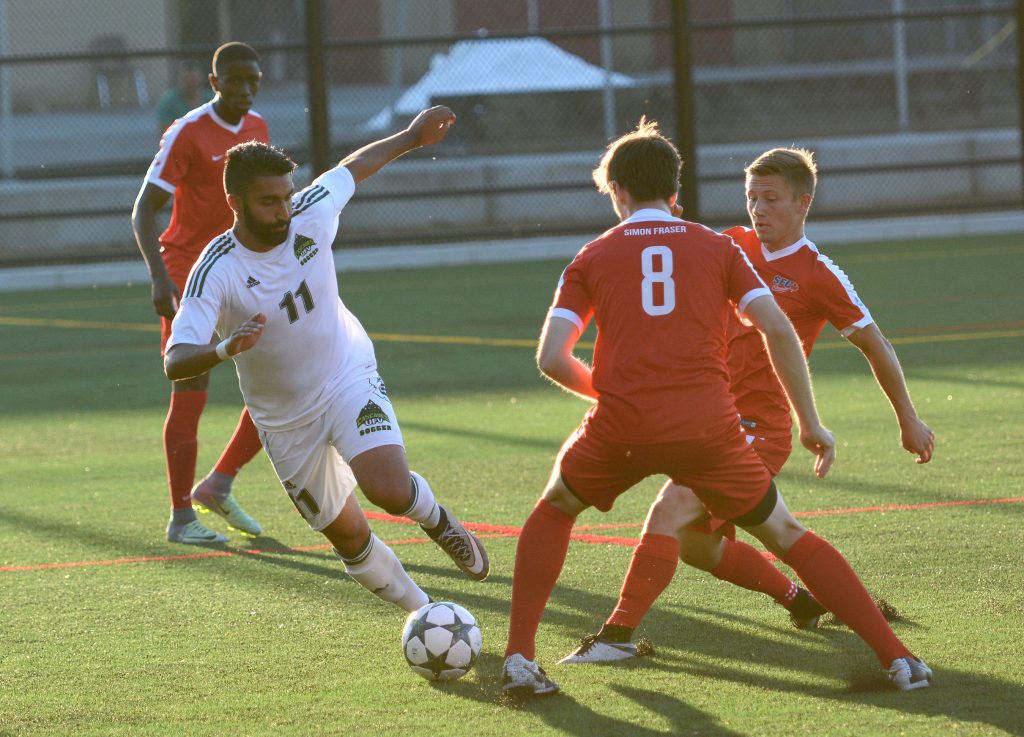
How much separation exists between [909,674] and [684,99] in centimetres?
1310

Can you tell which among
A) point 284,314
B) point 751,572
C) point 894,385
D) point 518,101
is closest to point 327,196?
point 284,314

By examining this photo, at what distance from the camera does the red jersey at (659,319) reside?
381cm

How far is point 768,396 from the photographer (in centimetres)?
450

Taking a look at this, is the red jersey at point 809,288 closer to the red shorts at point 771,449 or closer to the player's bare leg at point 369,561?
the red shorts at point 771,449

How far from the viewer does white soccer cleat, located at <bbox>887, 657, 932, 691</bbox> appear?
3.87 meters

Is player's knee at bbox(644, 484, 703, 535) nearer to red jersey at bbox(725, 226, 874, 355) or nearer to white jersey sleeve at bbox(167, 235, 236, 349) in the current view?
red jersey at bbox(725, 226, 874, 355)

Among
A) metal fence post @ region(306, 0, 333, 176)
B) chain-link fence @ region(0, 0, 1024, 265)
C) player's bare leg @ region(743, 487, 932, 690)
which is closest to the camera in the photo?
player's bare leg @ region(743, 487, 932, 690)

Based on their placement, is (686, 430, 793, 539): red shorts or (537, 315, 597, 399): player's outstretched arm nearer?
(537, 315, 597, 399): player's outstretched arm

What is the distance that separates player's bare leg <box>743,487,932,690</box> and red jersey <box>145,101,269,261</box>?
3.42 metres

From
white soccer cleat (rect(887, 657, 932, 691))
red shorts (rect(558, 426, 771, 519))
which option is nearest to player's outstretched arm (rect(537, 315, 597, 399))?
red shorts (rect(558, 426, 771, 519))

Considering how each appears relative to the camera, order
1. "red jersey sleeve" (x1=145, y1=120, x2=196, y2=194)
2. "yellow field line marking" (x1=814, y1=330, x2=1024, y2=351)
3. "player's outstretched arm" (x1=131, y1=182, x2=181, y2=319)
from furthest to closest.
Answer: "yellow field line marking" (x1=814, y1=330, x2=1024, y2=351)
"red jersey sleeve" (x1=145, y1=120, x2=196, y2=194)
"player's outstretched arm" (x1=131, y1=182, x2=181, y2=319)

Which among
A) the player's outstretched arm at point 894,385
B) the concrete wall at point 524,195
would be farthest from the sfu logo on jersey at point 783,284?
the concrete wall at point 524,195

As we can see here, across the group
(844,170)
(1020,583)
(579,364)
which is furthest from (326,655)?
(844,170)

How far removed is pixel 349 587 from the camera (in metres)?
5.33
